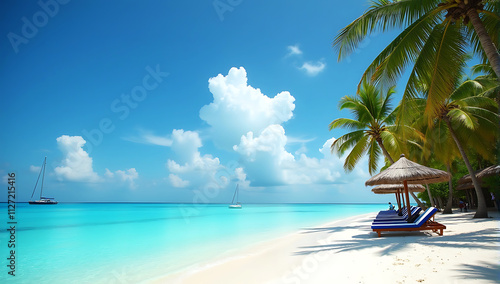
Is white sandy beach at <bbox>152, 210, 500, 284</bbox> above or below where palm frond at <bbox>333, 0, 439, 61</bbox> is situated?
below

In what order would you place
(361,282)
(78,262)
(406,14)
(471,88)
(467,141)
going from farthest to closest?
(467,141) → (471,88) → (78,262) → (406,14) → (361,282)

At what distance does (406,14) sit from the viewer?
623cm

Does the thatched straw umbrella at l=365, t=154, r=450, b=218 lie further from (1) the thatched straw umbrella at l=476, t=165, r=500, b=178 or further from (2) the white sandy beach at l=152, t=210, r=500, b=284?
(1) the thatched straw umbrella at l=476, t=165, r=500, b=178

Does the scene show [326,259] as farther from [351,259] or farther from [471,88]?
[471,88]

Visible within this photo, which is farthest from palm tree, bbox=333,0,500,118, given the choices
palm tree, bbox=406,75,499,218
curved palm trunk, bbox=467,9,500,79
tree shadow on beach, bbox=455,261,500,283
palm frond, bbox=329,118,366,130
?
palm frond, bbox=329,118,366,130

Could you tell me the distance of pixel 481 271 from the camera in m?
3.84

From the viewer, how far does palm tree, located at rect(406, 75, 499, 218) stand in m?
11.1

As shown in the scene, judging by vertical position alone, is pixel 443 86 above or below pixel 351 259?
above

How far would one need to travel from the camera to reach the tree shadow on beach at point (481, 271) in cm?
359

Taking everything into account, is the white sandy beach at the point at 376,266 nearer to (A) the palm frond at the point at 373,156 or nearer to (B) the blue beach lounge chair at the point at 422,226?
(B) the blue beach lounge chair at the point at 422,226

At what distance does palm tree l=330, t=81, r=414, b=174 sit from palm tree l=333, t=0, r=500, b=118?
21.8 ft

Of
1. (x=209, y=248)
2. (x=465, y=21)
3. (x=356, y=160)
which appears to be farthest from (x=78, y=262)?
(x=356, y=160)

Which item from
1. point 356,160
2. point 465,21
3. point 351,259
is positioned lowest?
point 351,259

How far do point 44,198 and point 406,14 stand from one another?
294ft
